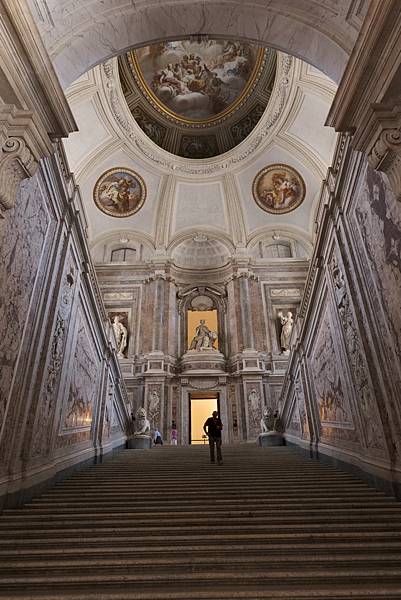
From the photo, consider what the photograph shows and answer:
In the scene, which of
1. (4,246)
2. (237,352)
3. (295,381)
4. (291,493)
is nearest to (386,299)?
(291,493)

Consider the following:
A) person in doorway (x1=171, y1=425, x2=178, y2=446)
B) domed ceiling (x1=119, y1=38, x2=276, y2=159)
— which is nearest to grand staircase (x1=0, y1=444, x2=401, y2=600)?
person in doorway (x1=171, y1=425, x2=178, y2=446)

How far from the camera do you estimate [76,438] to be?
600 centimetres

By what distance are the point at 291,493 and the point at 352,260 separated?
9.79ft

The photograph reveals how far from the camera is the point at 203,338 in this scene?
16.7m

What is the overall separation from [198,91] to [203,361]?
42.1ft

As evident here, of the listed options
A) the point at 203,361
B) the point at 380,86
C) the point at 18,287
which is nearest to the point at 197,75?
the point at 203,361

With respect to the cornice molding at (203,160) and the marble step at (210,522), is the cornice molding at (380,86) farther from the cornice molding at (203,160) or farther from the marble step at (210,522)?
the cornice molding at (203,160)

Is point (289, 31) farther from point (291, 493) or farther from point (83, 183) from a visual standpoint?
point (83, 183)

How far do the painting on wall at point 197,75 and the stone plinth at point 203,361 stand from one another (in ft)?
37.8

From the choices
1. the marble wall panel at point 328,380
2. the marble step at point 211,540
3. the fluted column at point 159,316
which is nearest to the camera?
the marble step at point 211,540

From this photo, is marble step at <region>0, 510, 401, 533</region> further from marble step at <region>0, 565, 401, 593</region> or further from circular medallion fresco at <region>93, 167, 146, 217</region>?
circular medallion fresco at <region>93, 167, 146, 217</region>

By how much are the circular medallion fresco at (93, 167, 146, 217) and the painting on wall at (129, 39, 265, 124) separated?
3635 millimetres

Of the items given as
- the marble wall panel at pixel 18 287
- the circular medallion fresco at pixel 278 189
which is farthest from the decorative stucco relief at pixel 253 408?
the marble wall panel at pixel 18 287

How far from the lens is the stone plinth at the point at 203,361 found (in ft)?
51.8
